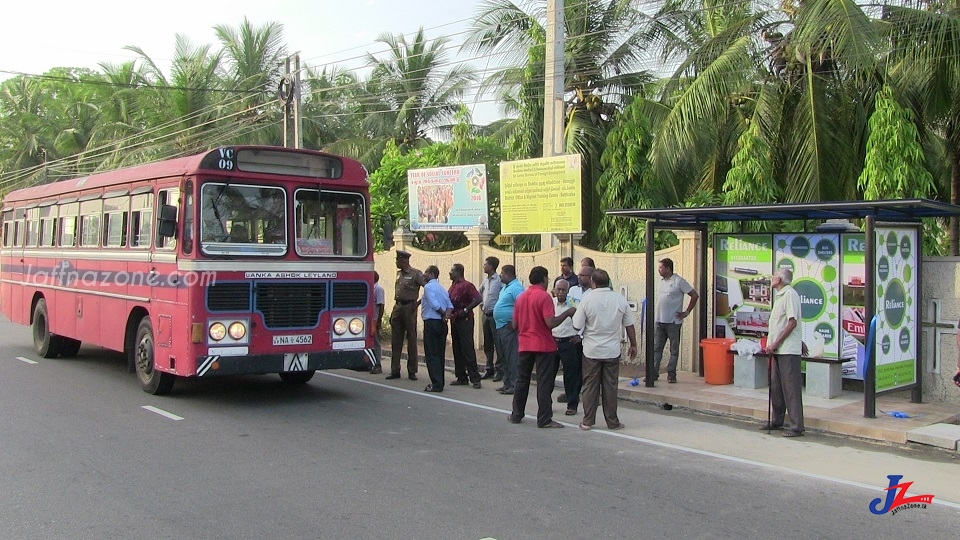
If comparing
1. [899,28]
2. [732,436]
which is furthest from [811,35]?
[732,436]

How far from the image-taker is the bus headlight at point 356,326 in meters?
10.3

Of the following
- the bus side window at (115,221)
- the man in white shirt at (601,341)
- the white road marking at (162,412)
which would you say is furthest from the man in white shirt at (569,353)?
the bus side window at (115,221)

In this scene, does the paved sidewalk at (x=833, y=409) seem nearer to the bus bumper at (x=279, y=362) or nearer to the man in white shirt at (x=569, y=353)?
the man in white shirt at (x=569, y=353)

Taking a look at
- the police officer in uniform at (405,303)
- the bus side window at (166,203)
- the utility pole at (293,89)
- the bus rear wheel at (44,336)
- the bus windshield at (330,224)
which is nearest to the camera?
the bus side window at (166,203)

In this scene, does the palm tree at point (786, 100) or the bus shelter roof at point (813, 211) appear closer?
the bus shelter roof at point (813, 211)

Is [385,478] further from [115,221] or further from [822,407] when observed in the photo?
[115,221]

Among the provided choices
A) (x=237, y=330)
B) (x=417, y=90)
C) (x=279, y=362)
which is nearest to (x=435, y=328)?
(x=279, y=362)

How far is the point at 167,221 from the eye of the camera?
9.25 metres

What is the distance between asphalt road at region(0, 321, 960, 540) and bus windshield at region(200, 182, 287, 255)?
1905 mm

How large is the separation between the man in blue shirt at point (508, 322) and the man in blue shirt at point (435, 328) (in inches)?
28.6

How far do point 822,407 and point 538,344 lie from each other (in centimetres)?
357

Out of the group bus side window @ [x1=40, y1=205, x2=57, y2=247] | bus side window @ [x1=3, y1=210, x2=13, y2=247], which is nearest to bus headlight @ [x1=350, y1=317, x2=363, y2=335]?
bus side window @ [x1=40, y1=205, x2=57, y2=247]

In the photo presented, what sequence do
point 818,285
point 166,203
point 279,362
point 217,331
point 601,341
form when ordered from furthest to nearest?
point 818,285
point 166,203
point 279,362
point 217,331
point 601,341

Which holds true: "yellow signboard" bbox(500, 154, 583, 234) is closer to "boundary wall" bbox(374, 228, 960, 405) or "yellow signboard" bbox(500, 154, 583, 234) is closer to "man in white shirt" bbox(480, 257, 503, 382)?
"boundary wall" bbox(374, 228, 960, 405)
